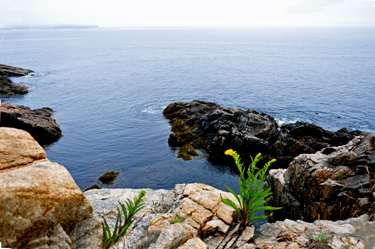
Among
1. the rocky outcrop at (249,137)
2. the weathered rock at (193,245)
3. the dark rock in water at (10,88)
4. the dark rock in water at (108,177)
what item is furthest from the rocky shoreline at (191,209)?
the dark rock in water at (10,88)

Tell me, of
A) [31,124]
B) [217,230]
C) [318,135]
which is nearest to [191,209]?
[217,230]

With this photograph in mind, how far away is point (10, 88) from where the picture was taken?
59594mm

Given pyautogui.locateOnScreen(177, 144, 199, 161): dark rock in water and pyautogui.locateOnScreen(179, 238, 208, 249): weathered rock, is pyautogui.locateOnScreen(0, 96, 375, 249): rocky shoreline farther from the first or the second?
pyautogui.locateOnScreen(177, 144, 199, 161): dark rock in water

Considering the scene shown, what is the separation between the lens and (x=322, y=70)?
84438mm

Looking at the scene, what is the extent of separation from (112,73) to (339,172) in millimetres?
79990

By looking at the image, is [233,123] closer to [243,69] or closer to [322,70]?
[243,69]

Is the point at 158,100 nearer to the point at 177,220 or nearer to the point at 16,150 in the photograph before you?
the point at 177,220

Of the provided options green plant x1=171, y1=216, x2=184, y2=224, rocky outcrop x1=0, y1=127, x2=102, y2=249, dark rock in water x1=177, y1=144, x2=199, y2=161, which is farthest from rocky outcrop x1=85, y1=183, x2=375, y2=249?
dark rock in water x1=177, y1=144, x2=199, y2=161

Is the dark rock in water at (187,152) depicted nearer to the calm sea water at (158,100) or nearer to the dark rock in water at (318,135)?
the calm sea water at (158,100)

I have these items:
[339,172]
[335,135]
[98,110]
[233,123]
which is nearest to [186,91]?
[98,110]

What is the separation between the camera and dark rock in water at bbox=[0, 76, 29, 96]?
5798cm

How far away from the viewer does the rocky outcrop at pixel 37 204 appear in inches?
173

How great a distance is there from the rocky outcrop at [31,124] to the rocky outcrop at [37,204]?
33949 mm

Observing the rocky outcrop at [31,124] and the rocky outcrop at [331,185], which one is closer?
the rocky outcrop at [331,185]
